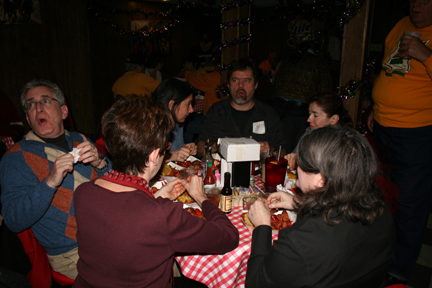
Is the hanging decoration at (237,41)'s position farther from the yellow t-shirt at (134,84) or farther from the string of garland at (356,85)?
the string of garland at (356,85)

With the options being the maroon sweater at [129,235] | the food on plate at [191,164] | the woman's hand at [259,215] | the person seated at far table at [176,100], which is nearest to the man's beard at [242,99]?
the person seated at far table at [176,100]

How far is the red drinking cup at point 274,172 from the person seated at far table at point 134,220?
787 millimetres

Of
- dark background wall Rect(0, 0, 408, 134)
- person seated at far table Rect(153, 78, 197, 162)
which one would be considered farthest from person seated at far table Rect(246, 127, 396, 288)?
dark background wall Rect(0, 0, 408, 134)

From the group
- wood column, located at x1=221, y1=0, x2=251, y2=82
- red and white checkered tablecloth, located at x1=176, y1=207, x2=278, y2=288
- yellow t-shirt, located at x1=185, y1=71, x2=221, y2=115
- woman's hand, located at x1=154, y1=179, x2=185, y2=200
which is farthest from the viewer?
yellow t-shirt, located at x1=185, y1=71, x2=221, y2=115

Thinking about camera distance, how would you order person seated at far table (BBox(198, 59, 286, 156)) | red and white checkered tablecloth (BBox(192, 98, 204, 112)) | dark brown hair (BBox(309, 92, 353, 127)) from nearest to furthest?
dark brown hair (BBox(309, 92, 353, 127)) → person seated at far table (BBox(198, 59, 286, 156)) → red and white checkered tablecloth (BBox(192, 98, 204, 112))

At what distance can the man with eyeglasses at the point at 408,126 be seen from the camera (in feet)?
7.43

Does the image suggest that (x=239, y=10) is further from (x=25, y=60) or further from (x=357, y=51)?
(x=25, y=60)

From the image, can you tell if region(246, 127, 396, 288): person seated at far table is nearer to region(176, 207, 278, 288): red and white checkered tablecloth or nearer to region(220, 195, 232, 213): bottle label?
region(176, 207, 278, 288): red and white checkered tablecloth

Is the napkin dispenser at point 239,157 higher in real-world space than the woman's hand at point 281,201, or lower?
higher

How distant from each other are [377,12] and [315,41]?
2.60m

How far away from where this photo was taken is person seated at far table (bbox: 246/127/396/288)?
103cm

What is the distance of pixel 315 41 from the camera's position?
12.8 feet

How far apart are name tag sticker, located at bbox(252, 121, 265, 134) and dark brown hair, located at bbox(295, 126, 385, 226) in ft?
6.38

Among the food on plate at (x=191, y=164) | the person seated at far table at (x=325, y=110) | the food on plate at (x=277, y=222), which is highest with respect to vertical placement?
the person seated at far table at (x=325, y=110)
